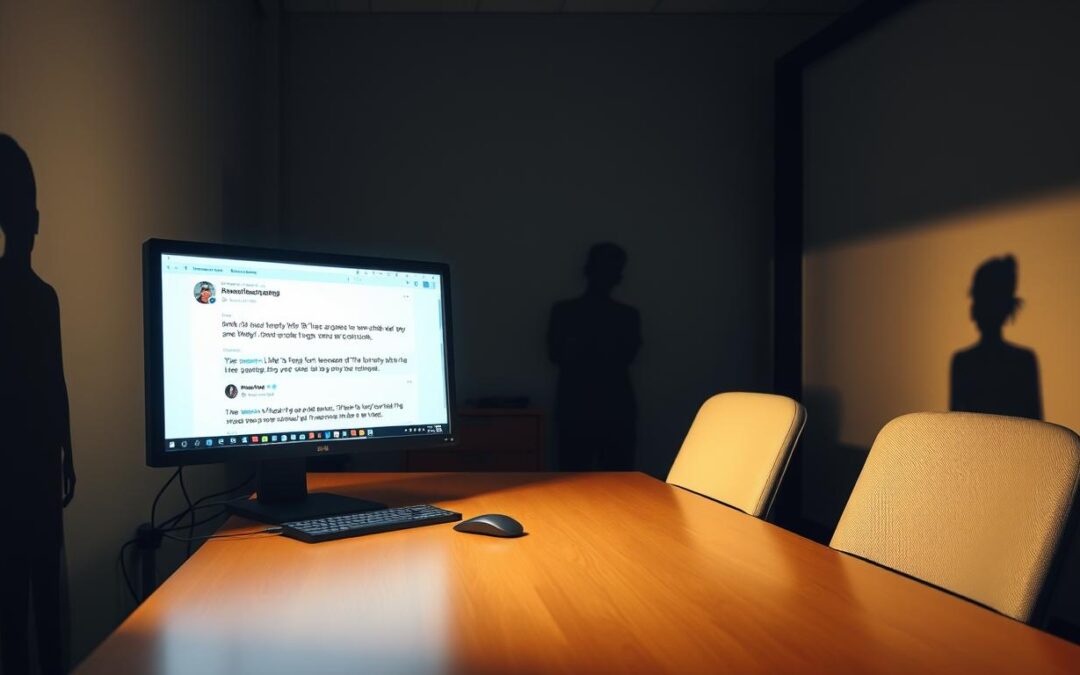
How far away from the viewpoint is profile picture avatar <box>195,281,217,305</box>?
1245mm

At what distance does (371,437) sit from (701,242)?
3403 millimetres

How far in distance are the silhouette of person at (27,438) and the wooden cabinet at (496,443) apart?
7.01 feet

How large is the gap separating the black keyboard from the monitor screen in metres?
0.14

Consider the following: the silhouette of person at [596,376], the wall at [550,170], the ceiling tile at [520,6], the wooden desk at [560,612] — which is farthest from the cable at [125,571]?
the ceiling tile at [520,6]

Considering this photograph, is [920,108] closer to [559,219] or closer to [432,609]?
[559,219]

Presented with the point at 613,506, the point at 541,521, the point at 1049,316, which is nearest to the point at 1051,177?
the point at 1049,316

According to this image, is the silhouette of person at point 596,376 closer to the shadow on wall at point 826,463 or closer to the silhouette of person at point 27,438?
the shadow on wall at point 826,463

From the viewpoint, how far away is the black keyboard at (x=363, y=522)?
1173 millimetres

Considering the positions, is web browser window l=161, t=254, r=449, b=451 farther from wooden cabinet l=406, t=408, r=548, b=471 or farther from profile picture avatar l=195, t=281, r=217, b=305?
wooden cabinet l=406, t=408, r=548, b=471

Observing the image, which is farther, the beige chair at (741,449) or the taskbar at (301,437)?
the beige chair at (741,449)

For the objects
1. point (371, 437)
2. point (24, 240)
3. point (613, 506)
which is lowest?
point (613, 506)

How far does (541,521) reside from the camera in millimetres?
1318

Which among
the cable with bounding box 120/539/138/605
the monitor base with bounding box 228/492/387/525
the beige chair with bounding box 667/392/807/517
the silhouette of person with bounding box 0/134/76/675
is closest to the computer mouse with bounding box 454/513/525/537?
the monitor base with bounding box 228/492/387/525

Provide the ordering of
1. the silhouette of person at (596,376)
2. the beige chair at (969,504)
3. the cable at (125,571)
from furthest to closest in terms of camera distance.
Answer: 1. the silhouette of person at (596,376)
2. the cable at (125,571)
3. the beige chair at (969,504)
